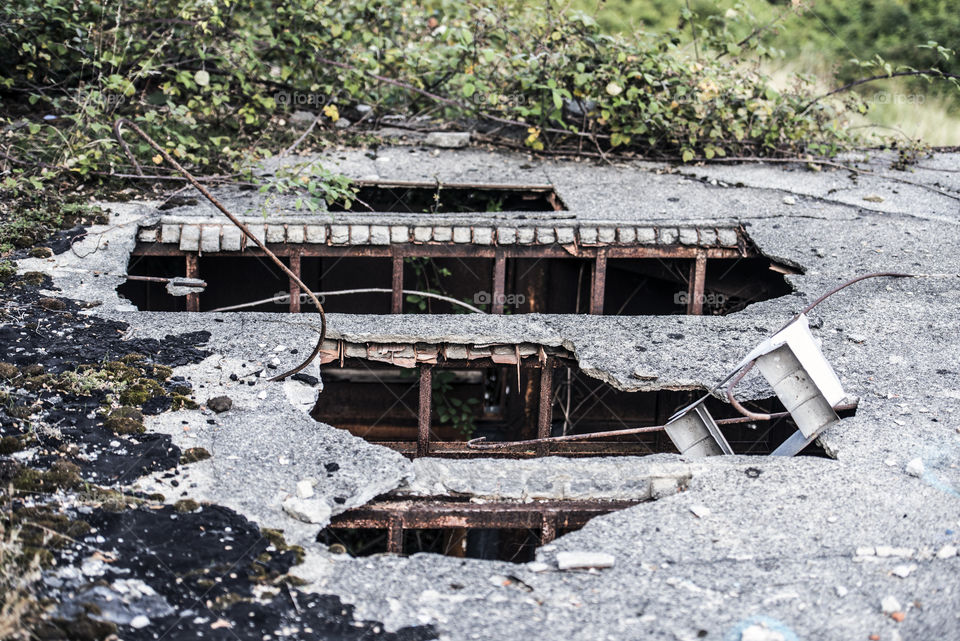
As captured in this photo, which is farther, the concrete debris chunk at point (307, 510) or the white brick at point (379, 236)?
the white brick at point (379, 236)

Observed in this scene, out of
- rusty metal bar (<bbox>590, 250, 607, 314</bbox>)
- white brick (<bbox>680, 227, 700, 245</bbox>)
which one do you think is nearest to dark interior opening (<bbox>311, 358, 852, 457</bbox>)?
rusty metal bar (<bbox>590, 250, 607, 314</bbox>)

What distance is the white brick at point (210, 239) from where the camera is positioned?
552cm

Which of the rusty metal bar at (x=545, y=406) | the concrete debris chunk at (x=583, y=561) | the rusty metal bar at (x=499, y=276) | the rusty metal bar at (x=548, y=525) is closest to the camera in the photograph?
the concrete debris chunk at (x=583, y=561)

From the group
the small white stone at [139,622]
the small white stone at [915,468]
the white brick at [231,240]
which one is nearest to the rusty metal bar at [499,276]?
the white brick at [231,240]

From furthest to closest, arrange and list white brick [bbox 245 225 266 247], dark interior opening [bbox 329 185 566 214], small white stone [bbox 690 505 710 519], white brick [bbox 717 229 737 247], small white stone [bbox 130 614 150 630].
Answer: dark interior opening [bbox 329 185 566 214]
white brick [bbox 717 229 737 247]
white brick [bbox 245 225 266 247]
small white stone [bbox 690 505 710 519]
small white stone [bbox 130 614 150 630]

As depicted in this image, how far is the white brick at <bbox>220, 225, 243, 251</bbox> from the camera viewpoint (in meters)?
5.53

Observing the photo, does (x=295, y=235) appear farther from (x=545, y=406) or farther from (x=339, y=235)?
(x=545, y=406)

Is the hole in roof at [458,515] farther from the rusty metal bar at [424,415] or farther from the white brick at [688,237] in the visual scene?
the white brick at [688,237]

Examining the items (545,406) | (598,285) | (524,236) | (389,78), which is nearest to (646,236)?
(598,285)

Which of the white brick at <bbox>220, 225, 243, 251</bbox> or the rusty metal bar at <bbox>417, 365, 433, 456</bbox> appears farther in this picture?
the white brick at <bbox>220, 225, 243, 251</bbox>

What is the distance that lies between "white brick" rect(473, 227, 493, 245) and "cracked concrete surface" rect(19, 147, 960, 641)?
39 centimetres

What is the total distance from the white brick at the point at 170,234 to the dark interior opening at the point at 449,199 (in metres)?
1.65

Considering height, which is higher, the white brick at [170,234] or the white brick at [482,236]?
the white brick at [482,236]

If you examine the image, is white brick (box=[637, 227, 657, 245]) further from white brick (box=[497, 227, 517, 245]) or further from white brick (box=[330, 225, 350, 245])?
white brick (box=[330, 225, 350, 245])
